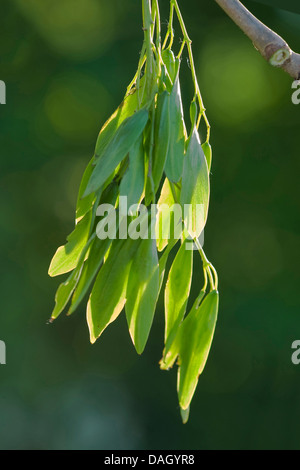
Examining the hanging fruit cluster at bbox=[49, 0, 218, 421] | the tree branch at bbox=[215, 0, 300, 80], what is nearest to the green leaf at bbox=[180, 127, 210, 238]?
the hanging fruit cluster at bbox=[49, 0, 218, 421]

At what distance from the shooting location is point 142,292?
424 mm

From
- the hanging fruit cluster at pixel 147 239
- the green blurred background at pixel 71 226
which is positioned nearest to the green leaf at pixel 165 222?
the hanging fruit cluster at pixel 147 239

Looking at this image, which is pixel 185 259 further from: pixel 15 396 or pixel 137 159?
pixel 15 396

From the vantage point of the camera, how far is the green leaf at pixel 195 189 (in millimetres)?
443

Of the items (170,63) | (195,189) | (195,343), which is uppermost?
(170,63)

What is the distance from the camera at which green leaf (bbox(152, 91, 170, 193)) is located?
0.44m

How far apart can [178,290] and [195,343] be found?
0.04 metres

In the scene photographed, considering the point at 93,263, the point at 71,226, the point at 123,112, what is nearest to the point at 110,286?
Answer: the point at 93,263

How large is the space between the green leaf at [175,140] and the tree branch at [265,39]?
0.27 ft

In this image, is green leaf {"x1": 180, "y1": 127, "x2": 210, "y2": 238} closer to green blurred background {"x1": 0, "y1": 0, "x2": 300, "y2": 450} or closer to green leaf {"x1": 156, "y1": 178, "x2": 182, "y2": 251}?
green leaf {"x1": 156, "y1": 178, "x2": 182, "y2": 251}

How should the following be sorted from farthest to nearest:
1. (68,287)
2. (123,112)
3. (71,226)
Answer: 1. (71,226)
2. (123,112)
3. (68,287)

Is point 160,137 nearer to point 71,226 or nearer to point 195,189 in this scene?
point 195,189

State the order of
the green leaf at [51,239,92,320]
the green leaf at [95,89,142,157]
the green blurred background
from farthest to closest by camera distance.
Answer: the green blurred background
the green leaf at [95,89,142,157]
the green leaf at [51,239,92,320]

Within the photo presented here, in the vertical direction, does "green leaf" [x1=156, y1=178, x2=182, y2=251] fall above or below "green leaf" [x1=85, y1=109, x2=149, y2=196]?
below
